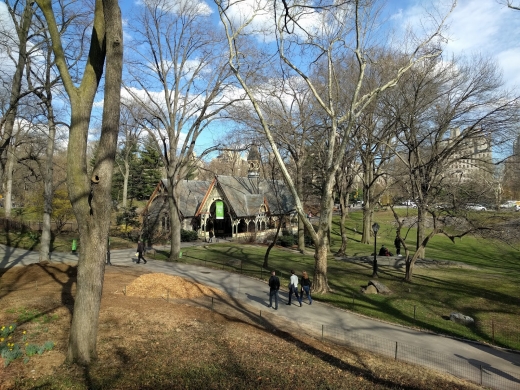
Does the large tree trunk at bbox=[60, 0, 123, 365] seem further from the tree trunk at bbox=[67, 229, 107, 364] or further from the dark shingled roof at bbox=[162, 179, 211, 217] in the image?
the dark shingled roof at bbox=[162, 179, 211, 217]

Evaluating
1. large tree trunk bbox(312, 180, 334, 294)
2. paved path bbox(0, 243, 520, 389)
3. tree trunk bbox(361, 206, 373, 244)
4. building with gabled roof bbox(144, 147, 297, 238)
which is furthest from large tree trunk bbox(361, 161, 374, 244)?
paved path bbox(0, 243, 520, 389)

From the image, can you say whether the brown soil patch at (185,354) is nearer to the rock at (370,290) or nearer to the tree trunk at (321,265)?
the tree trunk at (321,265)

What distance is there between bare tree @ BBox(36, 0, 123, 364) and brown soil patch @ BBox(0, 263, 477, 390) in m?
0.81

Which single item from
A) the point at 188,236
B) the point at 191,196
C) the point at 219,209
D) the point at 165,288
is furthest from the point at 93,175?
the point at 191,196

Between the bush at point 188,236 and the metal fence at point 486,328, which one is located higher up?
the bush at point 188,236

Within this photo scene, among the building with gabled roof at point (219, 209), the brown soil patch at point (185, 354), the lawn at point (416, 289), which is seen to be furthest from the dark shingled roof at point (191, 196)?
the brown soil patch at point (185, 354)

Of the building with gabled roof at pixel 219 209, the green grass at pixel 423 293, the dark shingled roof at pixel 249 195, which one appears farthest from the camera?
the dark shingled roof at pixel 249 195

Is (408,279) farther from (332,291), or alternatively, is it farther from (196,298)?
(196,298)

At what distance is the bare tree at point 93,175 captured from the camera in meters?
7.33

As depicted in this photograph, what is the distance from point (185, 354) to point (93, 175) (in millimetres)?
4370

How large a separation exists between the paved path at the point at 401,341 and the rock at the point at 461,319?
203 centimetres

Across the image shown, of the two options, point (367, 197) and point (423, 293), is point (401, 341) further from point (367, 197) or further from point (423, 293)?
point (367, 197)

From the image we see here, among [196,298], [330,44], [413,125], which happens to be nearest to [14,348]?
[196,298]

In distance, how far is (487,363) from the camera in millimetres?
10062
